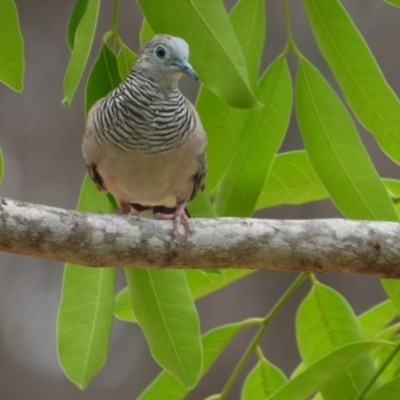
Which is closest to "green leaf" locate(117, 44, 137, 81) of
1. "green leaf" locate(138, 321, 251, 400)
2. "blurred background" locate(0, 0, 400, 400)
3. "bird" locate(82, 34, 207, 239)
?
"bird" locate(82, 34, 207, 239)

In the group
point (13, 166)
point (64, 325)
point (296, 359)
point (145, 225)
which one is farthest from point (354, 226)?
point (13, 166)

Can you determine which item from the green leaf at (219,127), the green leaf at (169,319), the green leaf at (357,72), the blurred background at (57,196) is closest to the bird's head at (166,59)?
the green leaf at (219,127)

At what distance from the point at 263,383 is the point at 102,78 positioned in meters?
1.02

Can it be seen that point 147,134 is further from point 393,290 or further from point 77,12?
point 393,290

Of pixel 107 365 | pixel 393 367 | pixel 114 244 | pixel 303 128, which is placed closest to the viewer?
pixel 114 244

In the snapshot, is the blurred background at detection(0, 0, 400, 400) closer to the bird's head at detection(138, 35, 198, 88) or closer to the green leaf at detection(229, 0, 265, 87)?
the bird's head at detection(138, 35, 198, 88)

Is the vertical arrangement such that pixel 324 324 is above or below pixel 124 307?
above

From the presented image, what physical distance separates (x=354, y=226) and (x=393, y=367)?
66 centimetres

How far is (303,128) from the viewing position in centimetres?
227

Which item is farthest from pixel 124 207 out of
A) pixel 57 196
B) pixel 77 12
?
pixel 57 196

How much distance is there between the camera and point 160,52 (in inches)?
95.7

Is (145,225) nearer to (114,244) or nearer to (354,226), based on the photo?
(114,244)

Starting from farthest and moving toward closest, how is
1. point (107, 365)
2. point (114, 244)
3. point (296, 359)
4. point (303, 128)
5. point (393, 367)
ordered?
point (107, 365) → point (296, 359) → point (393, 367) → point (303, 128) → point (114, 244)

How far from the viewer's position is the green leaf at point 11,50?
1940 mm
